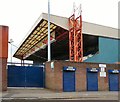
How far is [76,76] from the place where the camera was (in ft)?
98.2

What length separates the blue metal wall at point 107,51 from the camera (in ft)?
141

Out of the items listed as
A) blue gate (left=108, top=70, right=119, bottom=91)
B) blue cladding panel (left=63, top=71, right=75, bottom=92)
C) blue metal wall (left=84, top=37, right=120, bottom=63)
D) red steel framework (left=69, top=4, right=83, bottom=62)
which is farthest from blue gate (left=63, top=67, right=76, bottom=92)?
blue metal wall (left=84, top=37, right=120, bottom=63)

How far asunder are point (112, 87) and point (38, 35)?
1843 centimetres

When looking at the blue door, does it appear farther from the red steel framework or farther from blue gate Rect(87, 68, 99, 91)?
the red steel framework

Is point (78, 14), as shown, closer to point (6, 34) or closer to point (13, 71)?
point (13, 71)

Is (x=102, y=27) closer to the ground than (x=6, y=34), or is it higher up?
higher up

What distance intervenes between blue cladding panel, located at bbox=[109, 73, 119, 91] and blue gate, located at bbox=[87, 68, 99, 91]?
2.10 m

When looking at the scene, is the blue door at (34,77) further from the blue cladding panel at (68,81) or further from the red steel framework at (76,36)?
the red steel framework at (76,36)

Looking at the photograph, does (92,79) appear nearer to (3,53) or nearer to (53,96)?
(53,96)

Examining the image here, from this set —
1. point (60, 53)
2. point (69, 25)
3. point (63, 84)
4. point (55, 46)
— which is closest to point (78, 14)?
point (69, 25)

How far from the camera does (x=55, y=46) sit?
185 feet

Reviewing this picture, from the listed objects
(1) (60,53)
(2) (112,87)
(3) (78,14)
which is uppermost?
(3) (78,14)

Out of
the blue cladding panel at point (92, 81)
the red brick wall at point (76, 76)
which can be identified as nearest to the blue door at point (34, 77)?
the red brick wall at point (76, 76)

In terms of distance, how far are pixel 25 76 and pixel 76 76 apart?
5985 mm
